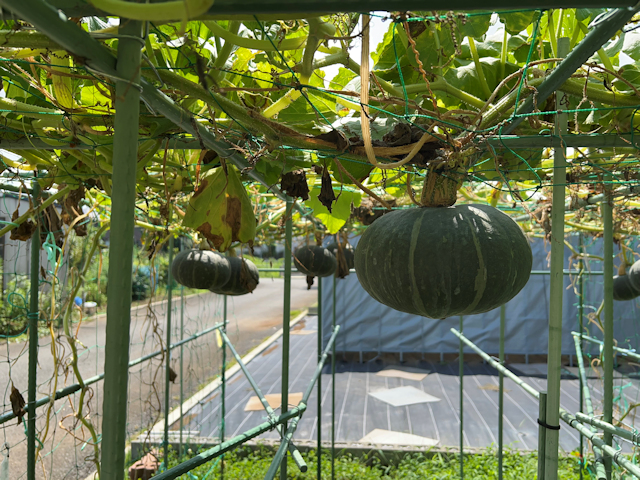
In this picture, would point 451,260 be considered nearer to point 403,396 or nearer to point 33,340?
point 33,340

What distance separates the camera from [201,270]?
2.63 m

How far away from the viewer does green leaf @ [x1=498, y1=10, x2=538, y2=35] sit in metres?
0.97

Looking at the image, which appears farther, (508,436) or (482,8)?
(508,436)

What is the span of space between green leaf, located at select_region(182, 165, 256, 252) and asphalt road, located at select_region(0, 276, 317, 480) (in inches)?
29.9

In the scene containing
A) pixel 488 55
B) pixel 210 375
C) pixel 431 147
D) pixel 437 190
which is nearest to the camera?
pixel 431 147

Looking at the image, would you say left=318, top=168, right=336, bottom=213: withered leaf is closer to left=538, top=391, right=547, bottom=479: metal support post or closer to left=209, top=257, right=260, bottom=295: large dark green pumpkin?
left=538, top=391, right=547, bottom=479: metal support post

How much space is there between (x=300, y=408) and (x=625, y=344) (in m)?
7.78

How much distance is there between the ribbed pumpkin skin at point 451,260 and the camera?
990 millimetres

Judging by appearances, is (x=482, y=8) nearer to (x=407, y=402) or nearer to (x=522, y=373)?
(x=407, y=402)

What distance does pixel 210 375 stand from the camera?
6.88m

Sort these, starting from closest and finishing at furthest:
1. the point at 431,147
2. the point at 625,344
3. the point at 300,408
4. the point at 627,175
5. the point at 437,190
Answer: the point at 431,147
the point at 437,190
the point at 627,175
the point at 300,408
the point at 625,344

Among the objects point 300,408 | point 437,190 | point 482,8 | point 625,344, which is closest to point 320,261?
point 300,408

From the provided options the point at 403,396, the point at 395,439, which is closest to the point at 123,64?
the point at 395,439

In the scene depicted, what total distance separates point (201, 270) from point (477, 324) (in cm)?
662
